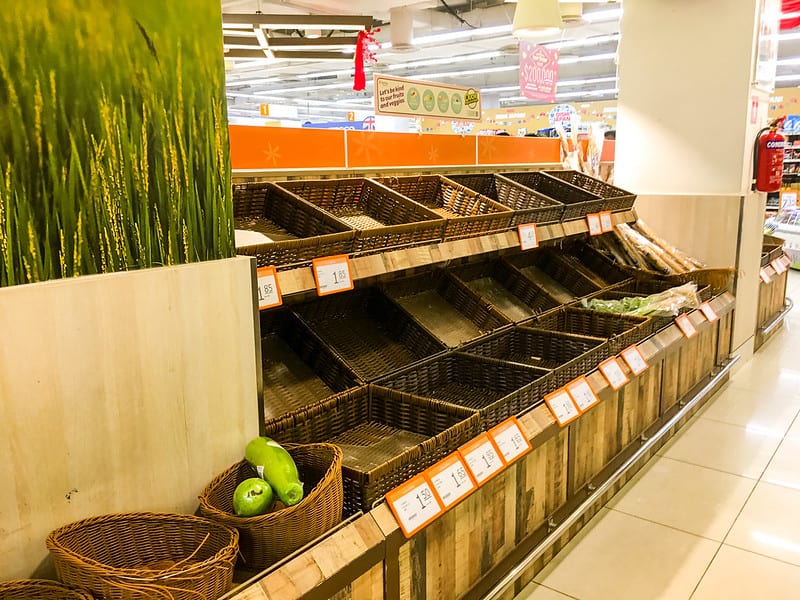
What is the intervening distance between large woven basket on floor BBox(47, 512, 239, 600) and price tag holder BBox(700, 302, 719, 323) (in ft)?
10.1

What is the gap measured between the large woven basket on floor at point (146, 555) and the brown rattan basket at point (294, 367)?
33.2 inches

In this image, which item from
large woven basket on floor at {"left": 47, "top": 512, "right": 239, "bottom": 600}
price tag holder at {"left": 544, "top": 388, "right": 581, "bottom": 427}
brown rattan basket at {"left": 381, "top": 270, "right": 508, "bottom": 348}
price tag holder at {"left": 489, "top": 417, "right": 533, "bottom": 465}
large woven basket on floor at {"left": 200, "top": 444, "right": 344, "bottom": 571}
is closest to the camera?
large woven basket on floor at {"left": 47, "top": 512, "right": 239, "bottom": 600}

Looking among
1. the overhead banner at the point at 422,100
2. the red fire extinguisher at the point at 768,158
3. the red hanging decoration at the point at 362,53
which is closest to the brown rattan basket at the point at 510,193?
the overhead banner at the point at 422,100

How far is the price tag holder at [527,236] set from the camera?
2652mm

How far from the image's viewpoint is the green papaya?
52.4 inches

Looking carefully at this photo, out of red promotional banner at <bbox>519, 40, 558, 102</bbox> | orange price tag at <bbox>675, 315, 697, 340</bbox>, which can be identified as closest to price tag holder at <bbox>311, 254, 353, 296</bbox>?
orange price tag at <bbox>675, 315, 697, 340</bbox>

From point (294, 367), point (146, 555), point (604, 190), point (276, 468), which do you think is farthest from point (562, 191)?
point (146, 555)

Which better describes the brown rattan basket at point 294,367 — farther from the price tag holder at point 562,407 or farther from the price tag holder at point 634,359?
the price tag holder at point 634,359

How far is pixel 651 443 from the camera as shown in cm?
304

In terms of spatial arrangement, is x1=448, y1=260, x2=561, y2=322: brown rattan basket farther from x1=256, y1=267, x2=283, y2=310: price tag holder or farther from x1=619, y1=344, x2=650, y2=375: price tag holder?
x1=256, y1=267, x2=283, y2=310: price tag holder

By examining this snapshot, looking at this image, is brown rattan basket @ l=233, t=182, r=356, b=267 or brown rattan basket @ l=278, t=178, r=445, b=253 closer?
brown rattan basket @ l=233, t=182, r=356, b=267

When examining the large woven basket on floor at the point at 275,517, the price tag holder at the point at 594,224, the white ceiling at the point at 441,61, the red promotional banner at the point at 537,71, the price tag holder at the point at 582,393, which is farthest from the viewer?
the white ceiling at the point at 441,61

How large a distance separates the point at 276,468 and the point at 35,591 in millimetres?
466

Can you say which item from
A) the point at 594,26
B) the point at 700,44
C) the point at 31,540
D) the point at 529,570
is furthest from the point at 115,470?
the point at 594,26
